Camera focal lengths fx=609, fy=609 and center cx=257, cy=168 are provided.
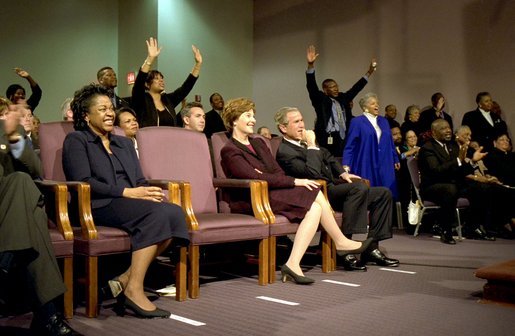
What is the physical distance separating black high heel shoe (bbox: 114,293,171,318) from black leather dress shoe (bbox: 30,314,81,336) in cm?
41

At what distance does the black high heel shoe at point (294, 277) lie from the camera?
3.58 metres

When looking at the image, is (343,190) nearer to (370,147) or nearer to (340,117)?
(370,147)

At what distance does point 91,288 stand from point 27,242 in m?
0.57

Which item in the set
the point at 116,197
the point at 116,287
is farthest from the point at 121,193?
the point at 116,287

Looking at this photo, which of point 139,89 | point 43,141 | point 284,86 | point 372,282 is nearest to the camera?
point 43,141

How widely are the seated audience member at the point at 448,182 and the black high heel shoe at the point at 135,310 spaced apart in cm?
350

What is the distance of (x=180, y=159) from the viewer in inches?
143

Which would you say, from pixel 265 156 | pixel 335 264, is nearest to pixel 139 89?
pixel 265 156

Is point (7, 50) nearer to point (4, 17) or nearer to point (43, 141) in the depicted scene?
point (4, 17)

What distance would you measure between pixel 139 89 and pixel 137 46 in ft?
12.5

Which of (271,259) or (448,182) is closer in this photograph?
(271,259)

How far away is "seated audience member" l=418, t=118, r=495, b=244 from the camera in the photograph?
5.68m

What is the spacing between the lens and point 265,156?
13.0 feet

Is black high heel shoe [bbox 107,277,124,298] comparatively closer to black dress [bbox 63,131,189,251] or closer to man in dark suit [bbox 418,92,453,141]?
black dress [bbox 63,131,189,251]
